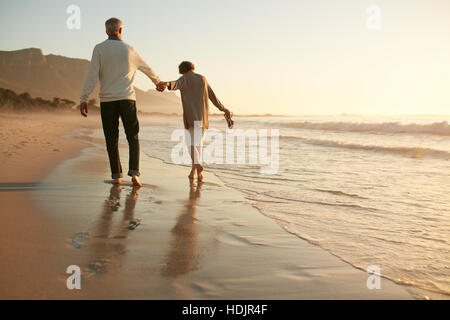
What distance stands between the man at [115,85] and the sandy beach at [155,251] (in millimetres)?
765

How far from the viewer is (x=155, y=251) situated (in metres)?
2.45

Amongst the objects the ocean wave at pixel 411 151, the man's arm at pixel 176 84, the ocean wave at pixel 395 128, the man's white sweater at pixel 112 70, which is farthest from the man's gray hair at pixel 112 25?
the ocean wave at pixel 395 128

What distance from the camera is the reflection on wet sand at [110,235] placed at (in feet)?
7.24

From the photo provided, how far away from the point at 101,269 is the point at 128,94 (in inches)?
126

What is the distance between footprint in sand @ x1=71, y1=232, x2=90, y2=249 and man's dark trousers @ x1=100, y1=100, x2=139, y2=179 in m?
2.13

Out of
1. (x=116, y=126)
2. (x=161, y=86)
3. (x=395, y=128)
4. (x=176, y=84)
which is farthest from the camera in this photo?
(x=395, y=128)

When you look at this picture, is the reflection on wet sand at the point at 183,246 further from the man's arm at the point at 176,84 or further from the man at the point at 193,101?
the man's arm at the point at 176,84

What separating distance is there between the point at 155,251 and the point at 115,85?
2964 millimetres

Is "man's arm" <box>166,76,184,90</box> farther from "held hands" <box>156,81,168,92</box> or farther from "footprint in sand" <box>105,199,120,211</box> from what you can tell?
"footprint in sand" <box>105,199,120,211</box>

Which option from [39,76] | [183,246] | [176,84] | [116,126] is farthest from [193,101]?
[39,76]

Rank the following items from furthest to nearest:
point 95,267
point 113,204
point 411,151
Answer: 1. point 411,151
2. point 113,204
3. point 95,267

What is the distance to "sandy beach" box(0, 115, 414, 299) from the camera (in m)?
1.90

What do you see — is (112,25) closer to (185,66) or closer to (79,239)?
(185,66)
